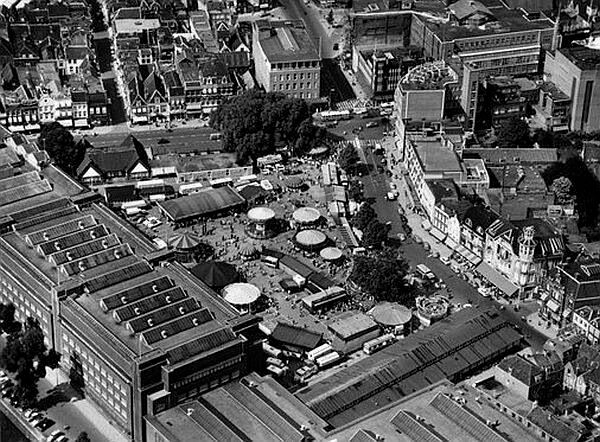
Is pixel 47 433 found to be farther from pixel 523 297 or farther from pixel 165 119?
pixel 165 119

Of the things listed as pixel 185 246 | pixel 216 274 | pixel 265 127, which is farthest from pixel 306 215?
pixel 265 127

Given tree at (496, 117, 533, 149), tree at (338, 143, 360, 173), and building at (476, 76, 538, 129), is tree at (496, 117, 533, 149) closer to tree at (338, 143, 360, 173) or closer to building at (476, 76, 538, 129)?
building at (476, 76, 538, 129)

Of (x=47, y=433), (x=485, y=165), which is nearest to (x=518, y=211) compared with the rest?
(x=485, y=165)

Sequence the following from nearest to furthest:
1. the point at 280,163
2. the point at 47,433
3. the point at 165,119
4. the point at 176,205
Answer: the point at 47,433 → the point at 176,205 → the point at 280,163 → the point at 165,119

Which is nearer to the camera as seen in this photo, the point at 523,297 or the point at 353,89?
the point at 523,297

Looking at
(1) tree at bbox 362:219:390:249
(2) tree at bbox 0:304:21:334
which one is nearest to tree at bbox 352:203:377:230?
(1) tree at bbox 362:219:390:249

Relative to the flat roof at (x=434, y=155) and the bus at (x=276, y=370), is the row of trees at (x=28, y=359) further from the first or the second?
the flat roof at (x=434, y=155)
